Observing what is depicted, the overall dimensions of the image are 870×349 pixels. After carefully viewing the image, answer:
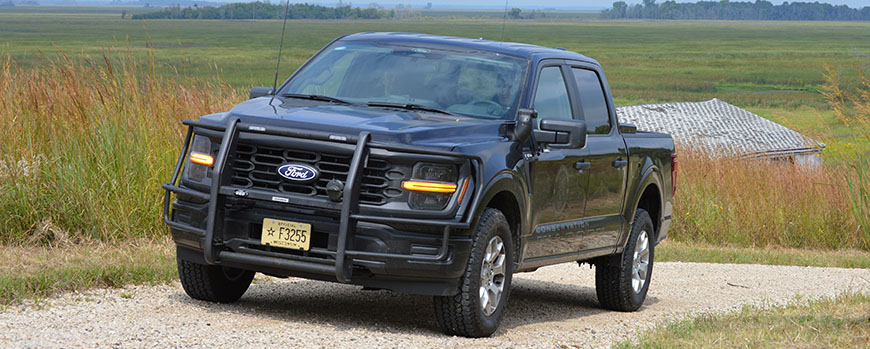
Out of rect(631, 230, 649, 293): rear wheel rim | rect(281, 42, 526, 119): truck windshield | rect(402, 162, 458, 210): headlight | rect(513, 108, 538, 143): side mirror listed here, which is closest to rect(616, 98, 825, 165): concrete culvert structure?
rect(631, 230, 649, 293): rear wheel rim

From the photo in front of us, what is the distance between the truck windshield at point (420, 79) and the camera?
308 inches

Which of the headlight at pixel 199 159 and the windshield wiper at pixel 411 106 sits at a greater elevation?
the windshield wiper at pixel 411 106

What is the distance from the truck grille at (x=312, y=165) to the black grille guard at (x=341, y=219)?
9 centimetres

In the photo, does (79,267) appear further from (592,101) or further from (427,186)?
(592,101)

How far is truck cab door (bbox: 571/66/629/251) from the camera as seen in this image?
862 centimetres

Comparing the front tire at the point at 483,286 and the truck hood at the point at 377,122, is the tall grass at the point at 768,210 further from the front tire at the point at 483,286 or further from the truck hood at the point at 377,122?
the truck hood at the point at 377,122

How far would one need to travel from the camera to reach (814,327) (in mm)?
7324

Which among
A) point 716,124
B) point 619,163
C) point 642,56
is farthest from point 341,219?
point 642,56

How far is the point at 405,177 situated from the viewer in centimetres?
671

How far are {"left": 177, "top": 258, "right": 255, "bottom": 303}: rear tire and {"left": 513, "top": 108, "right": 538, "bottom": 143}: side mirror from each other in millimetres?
2053

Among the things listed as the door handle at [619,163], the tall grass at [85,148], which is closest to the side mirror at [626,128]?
the door handle at [619,163]

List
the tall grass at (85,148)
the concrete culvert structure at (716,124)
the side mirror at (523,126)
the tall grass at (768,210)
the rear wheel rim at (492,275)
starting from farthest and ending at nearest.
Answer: the concrete culvert structure at (716,124) < the tall grass at (768,210) < the tall grass at (85,148) < the side mirror at (523,126) < the rear wheel rim at (492,275)

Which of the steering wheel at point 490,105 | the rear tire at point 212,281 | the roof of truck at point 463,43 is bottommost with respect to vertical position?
the rear tire at point 212,281

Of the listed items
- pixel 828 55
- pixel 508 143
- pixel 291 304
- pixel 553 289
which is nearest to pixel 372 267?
pixel 508 143
